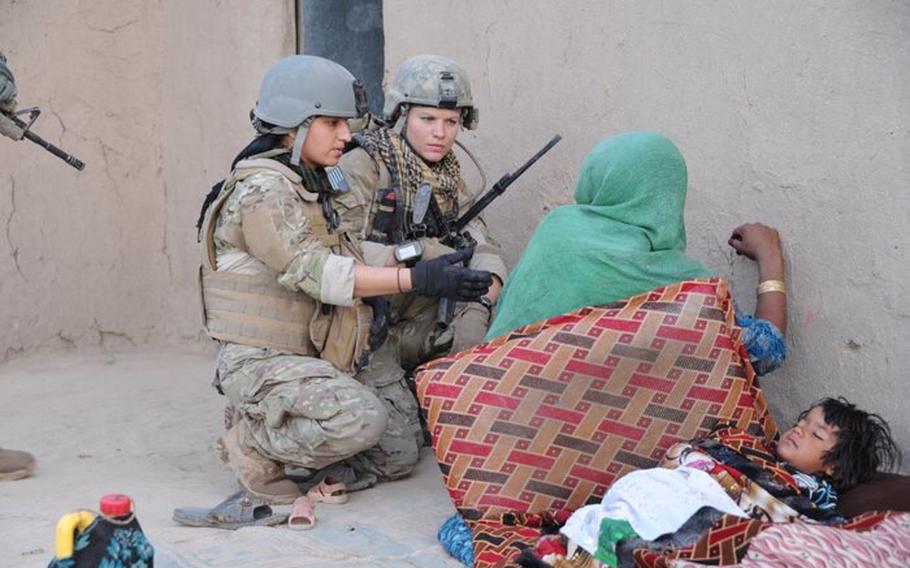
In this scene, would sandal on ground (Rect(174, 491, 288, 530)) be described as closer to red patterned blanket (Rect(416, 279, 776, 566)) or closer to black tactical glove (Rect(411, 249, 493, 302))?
red patterned blanket (Rect(416, 279, 776, 566))

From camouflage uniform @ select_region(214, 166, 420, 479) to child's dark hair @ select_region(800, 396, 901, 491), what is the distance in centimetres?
134

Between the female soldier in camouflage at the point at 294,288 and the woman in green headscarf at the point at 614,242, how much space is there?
317 mm

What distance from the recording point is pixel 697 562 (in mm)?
2768

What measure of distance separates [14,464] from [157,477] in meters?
0.47

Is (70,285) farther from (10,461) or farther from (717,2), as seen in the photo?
(717,2)

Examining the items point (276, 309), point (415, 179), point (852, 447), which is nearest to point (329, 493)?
point (276, 309)

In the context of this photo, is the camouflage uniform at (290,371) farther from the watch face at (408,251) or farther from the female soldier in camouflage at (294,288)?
the watch face at (408,251)

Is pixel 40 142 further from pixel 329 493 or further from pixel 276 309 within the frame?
pixel 329 493

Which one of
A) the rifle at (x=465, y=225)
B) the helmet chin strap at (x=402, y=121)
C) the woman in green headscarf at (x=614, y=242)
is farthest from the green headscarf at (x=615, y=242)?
the helmet chin strap at (x=402, y=121)

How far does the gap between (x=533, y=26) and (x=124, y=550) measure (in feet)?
9.18

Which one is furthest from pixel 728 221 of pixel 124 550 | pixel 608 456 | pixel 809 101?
pixel 124 550

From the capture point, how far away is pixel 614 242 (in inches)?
136

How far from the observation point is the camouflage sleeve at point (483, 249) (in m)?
4.41

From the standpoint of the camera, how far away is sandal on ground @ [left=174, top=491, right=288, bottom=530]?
361cm
